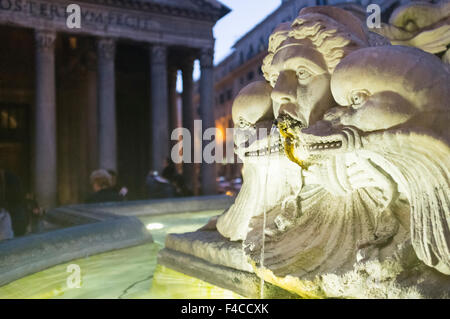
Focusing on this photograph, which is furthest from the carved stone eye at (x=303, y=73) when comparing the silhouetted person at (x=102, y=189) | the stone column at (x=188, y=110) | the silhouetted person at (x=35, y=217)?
the stone column at (x=188, y=110)

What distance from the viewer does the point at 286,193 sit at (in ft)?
8.17

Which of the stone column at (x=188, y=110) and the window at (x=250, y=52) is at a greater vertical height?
the window at (x=250, y=52)

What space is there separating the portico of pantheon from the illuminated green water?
12.3 meters

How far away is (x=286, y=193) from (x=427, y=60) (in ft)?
3.60

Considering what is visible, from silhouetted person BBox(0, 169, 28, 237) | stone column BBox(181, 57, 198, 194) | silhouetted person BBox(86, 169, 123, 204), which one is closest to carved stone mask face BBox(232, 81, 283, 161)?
silhouetted person BBox(0, 169, 28, 237)

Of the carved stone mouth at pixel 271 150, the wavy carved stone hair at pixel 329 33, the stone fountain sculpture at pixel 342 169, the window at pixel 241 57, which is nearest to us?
the stone fountain sculpture at pixel 342 169

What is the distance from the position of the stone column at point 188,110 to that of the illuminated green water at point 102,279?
51.2 feet

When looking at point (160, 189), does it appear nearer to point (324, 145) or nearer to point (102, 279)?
point (102, 279)

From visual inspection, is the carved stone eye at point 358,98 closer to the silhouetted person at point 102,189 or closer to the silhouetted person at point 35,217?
the silhouetted person at point 102,189

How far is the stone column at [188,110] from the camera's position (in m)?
20.0

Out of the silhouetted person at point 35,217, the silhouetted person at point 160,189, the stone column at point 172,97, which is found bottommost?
the silhouetted person at point 35,217

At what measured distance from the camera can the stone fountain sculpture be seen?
1629mm

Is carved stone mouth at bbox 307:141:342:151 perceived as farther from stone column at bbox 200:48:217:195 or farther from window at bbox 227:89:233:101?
window at bbox 227:89:233:101

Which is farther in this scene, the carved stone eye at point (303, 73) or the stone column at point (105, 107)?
the stone column at point (105, 107)
